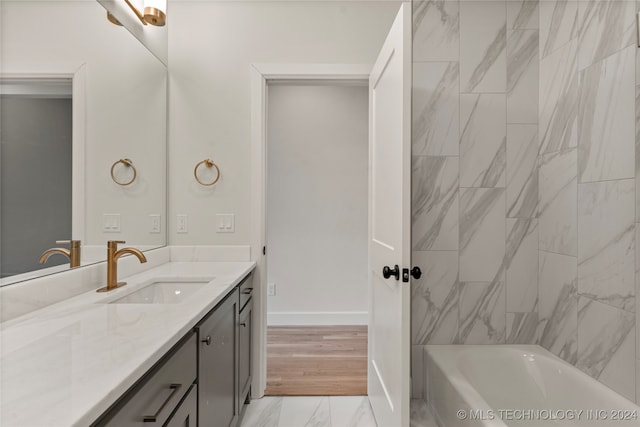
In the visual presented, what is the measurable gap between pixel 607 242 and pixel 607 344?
450mm

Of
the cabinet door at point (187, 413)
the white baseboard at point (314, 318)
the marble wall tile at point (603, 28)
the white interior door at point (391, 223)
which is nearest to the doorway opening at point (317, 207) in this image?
the white baseboard at point (314, 318)

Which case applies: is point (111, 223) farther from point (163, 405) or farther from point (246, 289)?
point (163, 405)

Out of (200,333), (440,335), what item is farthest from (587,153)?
(200,333)

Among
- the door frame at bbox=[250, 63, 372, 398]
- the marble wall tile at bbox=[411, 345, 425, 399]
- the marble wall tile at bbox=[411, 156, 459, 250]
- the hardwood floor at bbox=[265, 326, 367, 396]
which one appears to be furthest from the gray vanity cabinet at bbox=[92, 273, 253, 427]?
the marble wall tile at bbox=[411, 156, 459, 250]

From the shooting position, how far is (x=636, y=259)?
1.46 meters

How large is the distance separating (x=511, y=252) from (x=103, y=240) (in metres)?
2.21

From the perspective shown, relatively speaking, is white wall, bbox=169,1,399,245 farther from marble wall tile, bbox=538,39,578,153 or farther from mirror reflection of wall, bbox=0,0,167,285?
marble wall tile, bbox=538,39,578,153

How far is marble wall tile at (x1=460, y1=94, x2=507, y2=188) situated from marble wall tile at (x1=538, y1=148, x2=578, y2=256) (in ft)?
0.74

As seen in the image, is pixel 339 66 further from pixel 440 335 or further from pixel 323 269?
pixel 323 269

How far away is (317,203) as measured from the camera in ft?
12.0

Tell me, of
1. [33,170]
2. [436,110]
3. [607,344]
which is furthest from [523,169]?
[33,170]

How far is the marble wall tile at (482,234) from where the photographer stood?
85.3 inches

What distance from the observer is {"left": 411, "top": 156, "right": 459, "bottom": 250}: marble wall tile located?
7.10ft

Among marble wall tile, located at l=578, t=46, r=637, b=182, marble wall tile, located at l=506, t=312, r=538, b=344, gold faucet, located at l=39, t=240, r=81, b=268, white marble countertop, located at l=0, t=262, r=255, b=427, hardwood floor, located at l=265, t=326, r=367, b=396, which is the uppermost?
marble wall tile, located at l=578, t=46, r=637, b=182
